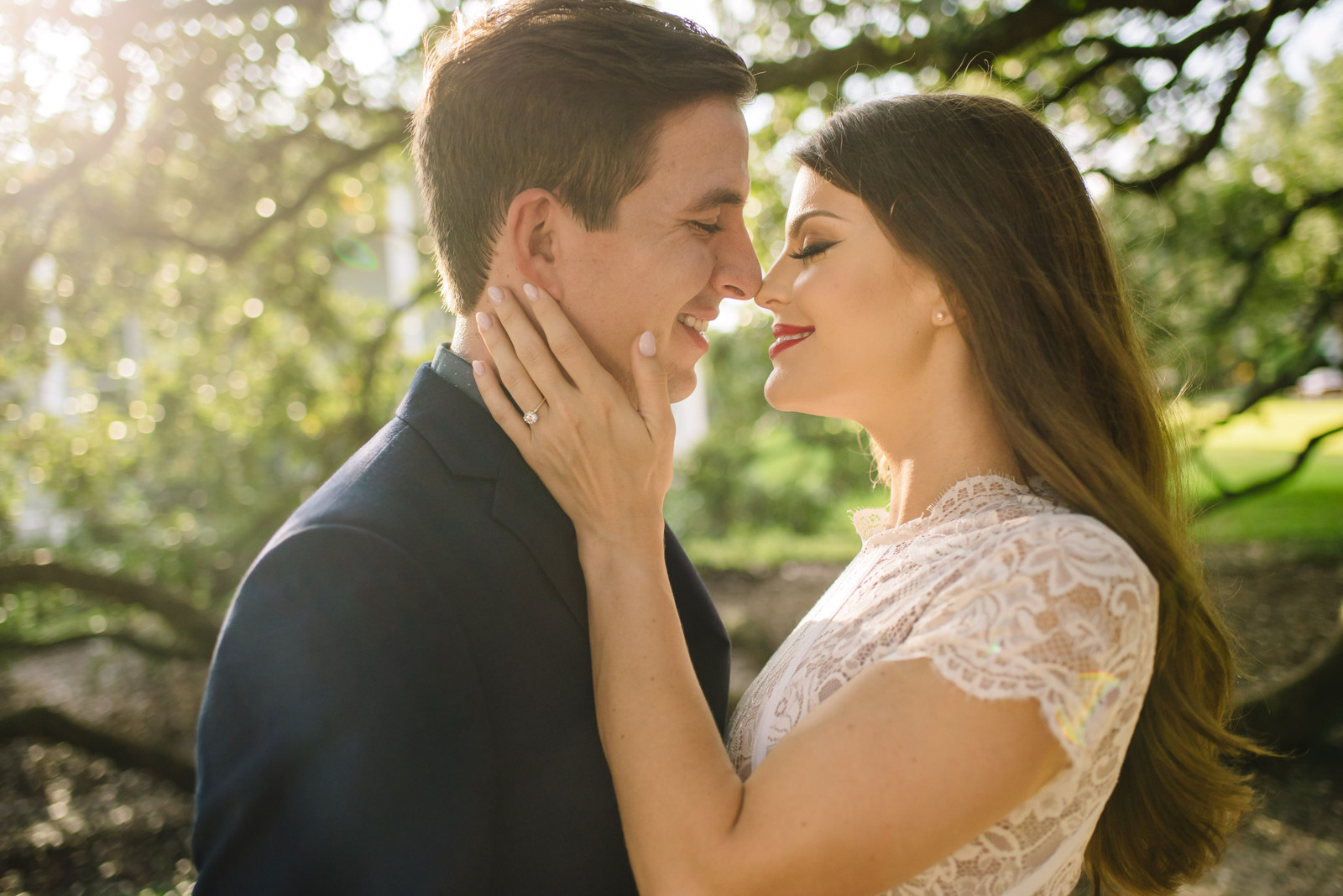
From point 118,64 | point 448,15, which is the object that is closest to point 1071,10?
point 448,15

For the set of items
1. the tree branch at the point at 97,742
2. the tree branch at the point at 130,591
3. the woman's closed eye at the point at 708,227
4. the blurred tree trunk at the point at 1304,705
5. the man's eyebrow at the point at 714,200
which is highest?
the man's eyebrow at the point at 714,200

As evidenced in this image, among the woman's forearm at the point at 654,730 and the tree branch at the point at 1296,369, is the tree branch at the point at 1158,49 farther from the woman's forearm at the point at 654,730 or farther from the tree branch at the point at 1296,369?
the woman's forearm at the point at 654,730

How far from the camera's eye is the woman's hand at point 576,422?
1795 mm

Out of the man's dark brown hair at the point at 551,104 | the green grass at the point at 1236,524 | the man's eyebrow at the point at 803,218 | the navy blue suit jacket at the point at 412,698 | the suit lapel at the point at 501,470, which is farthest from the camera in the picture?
the green grass at the point at 1236,524

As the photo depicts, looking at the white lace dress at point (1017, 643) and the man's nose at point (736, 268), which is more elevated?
the man's nose at point (736, 268)

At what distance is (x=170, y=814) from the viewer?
6090 millimetres

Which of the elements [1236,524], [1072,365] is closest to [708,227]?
[1072,365]

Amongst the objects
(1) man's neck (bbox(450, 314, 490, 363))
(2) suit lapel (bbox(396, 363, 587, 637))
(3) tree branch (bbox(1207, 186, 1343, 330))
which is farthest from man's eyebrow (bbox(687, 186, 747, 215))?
(3) tree branch (bbox(1207, 186, 1343, 330))

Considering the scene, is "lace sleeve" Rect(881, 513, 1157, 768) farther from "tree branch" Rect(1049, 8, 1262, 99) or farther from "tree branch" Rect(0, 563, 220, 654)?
"tree branch" Rect(0, 563, 220, 654)

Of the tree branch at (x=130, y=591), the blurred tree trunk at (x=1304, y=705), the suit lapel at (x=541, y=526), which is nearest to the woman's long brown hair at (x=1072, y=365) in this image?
the suit lapel at (x=541, y=526)

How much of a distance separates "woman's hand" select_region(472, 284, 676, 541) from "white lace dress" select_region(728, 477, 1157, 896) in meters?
0.50

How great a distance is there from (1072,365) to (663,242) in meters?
0.97

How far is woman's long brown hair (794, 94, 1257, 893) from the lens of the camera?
1.89 meters

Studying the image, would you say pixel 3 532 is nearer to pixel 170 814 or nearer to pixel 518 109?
pixel 170 814
